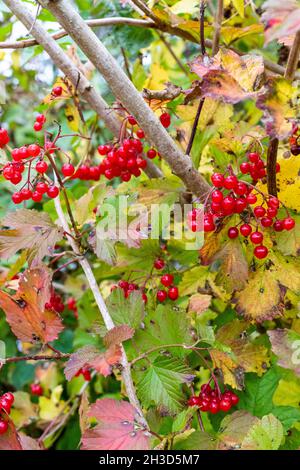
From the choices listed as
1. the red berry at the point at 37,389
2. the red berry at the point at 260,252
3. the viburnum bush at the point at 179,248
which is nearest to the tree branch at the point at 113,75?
the viburnum bush at the point at 179,248

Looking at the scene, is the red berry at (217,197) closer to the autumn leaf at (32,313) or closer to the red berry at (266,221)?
the red berry at (266,221)

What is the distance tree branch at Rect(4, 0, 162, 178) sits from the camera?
97 centimetres

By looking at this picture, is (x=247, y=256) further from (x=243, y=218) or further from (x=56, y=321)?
(x=56, y=321)

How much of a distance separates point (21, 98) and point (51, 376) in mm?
1614

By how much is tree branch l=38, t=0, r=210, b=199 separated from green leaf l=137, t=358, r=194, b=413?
1.15 ft

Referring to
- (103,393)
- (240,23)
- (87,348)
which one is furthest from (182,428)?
(240,23)

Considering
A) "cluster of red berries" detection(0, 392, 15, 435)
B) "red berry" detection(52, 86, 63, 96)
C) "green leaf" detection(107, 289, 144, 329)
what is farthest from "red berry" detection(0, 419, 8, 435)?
"red berry" detection(52, 86, 63, 96)

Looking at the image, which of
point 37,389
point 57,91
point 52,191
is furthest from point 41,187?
point 37,389

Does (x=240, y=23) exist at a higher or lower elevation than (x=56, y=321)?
higher

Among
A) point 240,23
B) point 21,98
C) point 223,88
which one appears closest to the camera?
point 223,88

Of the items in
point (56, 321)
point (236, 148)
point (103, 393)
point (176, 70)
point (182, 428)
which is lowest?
point (103, 393)

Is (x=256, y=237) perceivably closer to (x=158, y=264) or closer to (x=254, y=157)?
(x=254, y=157)

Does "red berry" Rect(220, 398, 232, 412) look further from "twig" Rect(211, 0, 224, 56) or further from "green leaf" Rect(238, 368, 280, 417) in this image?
"twig" Rect(211, 0, 224, 56)

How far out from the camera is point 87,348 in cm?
83
